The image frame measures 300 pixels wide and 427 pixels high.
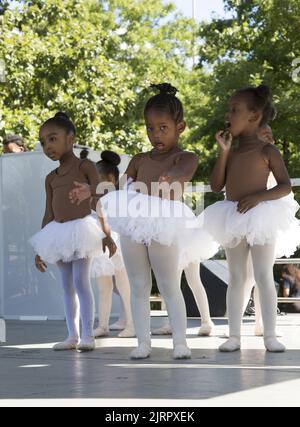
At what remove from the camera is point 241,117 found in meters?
6.02

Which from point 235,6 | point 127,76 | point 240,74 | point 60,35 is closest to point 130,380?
point 60,35

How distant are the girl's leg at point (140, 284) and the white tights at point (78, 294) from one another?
0.65 metres

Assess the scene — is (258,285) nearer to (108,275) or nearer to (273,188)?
(273,188)

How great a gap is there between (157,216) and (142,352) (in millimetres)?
853

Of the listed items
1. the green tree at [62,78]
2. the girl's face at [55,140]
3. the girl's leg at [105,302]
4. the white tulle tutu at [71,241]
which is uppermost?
the green tree at [62,78]

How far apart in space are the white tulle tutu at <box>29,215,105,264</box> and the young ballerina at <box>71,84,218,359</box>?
0.58 m

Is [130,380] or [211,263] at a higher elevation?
[211,263]

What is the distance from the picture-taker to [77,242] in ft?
20.5

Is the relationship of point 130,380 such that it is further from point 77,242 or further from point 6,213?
point 6,213

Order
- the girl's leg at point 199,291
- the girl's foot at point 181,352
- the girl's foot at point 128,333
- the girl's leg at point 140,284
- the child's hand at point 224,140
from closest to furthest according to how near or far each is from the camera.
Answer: the girl's foot at point 181,352 < the girl's leg at point 140,284 < the child's hand at point 224,140 < the girl's leg at point 199,291 < the girl's foot at point 128,333

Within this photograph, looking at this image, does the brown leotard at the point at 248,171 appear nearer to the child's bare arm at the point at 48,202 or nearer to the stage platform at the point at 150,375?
the stage platform at the point at 150,375

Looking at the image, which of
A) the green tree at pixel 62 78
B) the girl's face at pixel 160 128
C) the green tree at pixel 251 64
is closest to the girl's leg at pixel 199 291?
the girl's face at pixel 160 128

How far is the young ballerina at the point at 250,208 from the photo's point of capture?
586 centimetres
